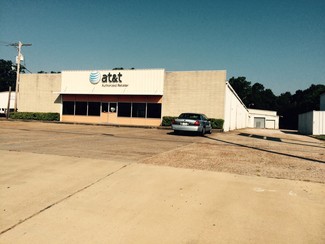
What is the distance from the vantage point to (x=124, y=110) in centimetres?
2648

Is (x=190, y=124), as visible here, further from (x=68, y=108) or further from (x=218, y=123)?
(x=68, y=108)

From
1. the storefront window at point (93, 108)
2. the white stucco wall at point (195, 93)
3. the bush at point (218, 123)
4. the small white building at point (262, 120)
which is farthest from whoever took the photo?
the small white building at point (262, 120)

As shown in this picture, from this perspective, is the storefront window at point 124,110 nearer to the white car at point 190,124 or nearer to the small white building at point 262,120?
the white car at point 190,124

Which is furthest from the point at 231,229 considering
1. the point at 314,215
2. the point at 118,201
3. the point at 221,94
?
the point at 221,94

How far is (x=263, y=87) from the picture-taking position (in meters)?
120

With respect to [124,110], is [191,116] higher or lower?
lower

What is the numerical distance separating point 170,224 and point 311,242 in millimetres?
1624

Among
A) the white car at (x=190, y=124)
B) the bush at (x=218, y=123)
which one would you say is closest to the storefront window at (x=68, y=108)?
the bush at (x=218, y=123)

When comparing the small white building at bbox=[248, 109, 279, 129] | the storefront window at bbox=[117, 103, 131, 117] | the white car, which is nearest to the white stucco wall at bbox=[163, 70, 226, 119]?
the storefront window at bbox=[117, 103, 131, 117]

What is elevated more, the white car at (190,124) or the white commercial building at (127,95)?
the white commercial building at (127,95)

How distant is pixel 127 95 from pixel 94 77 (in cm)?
422

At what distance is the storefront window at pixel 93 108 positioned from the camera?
27328 mm

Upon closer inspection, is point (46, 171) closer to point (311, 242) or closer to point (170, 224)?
point (170, 224)

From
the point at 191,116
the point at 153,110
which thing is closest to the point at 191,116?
the point at 191,116
